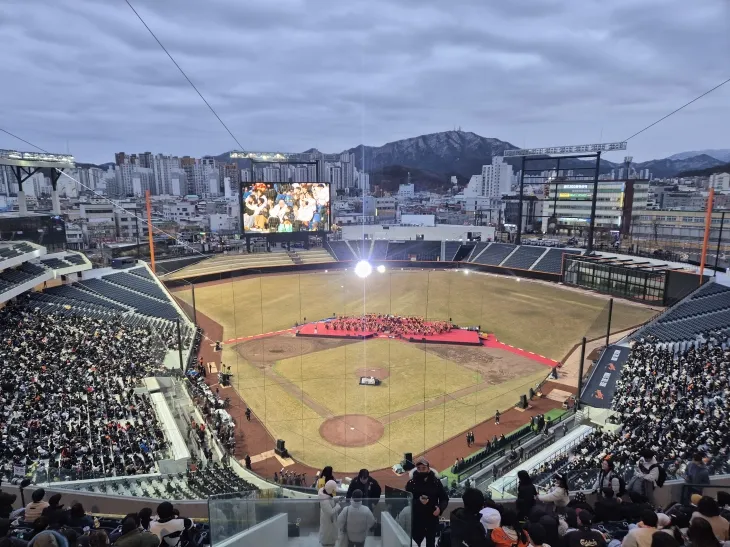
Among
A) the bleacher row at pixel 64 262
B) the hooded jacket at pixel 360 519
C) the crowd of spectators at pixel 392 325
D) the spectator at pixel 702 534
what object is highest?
the spectator at pixel 702 534

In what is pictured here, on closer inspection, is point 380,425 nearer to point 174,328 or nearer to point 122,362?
point 122,362

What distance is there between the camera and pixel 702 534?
4.40 metres

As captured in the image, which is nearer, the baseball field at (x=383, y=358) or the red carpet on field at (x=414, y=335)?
the baseball field at (x=383, y=358)

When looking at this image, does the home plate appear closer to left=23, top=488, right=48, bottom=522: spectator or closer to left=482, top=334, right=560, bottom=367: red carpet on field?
left=482, top=334, right=560, bottom=367: red carpet on field

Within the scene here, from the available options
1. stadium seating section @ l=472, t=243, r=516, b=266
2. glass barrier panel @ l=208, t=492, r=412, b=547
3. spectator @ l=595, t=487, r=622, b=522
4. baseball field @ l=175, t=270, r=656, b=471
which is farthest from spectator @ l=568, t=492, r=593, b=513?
stadium seating section @ l=472, t=243, r=516, b=266

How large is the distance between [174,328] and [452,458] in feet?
74.7

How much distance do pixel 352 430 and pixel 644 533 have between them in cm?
1685

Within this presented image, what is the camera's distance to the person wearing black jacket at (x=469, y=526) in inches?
190

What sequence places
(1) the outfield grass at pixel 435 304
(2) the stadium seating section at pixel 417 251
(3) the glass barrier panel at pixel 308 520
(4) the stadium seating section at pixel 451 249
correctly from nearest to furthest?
(3) the glass barrier panel at pixel 308 520 → (1) the outfield grass at pixel 435 304 → (4) the stadium seating section at pixel 451 249 → (2) the stadium seating section at pixel 417 251

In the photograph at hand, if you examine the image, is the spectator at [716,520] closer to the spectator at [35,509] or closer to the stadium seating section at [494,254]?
the spectator at [35,509]

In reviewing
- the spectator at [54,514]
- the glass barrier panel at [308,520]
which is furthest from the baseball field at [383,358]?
the spectator at [54,514]

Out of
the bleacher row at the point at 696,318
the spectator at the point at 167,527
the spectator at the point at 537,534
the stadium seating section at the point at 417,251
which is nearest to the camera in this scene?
the spectator at the point at 537,534

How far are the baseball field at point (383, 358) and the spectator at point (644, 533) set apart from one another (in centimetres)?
1393

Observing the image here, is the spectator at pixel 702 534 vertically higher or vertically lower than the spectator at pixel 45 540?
higher
